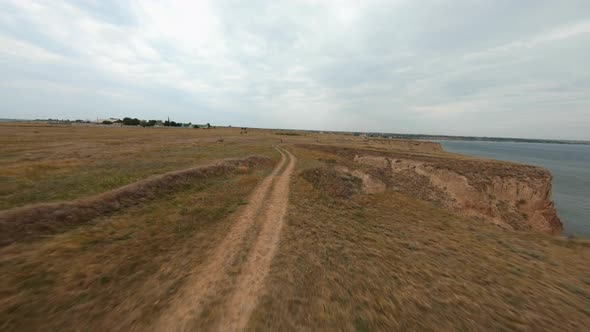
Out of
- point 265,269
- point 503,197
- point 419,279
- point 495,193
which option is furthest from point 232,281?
point 503,197

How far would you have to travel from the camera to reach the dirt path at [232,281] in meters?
5.55

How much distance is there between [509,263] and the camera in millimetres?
9289

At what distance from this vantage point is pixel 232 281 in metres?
7.18

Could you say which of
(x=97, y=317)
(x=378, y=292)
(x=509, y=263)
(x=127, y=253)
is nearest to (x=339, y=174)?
(x=509, y=263)

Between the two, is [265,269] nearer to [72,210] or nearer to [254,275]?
[254,275]

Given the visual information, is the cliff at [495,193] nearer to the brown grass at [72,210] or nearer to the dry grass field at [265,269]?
the dry grass field at [265,269]

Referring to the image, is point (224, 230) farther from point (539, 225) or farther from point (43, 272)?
point (539, 225)

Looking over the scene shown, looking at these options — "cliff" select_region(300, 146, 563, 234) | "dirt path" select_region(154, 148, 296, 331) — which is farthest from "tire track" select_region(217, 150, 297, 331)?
"cliff" select_region(300, 146, 563, 234)

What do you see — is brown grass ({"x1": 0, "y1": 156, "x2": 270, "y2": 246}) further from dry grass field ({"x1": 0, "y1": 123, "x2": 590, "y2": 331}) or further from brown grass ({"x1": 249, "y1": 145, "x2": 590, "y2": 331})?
brown grass ({"x1": 249, "y1": 145, "x2": 590, "y2": 331})

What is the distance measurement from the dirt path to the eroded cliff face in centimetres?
2065

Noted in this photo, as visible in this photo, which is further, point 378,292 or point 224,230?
point 224,230

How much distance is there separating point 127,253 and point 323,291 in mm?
7652

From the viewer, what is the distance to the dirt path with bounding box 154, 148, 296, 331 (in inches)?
219

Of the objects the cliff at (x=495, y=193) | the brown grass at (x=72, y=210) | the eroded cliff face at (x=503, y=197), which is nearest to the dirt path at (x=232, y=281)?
the brown grass at (x=72, y=210)
